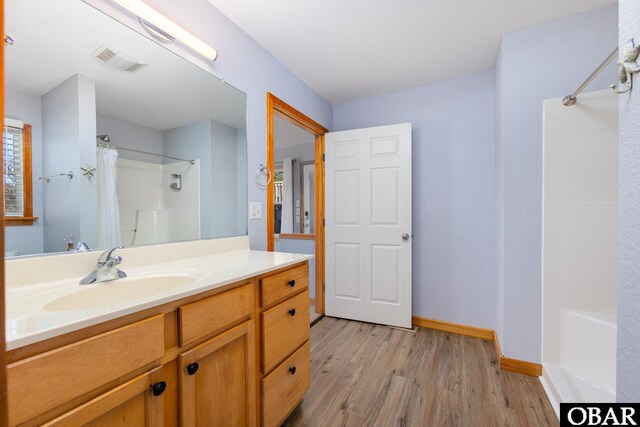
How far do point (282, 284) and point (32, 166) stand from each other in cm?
102

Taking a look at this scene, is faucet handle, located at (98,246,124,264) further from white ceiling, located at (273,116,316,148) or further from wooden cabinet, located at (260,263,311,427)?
white ceiling, located at (273,116,316,148)

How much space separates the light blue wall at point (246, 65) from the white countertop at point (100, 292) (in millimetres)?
593

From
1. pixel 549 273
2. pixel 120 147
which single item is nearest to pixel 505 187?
pixel 549 273

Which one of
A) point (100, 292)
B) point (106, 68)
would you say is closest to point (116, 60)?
point (106, 68)

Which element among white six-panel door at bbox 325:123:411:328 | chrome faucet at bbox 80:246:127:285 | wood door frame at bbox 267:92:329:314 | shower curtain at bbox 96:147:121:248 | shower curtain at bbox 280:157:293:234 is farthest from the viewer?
shower curtain at bbox 280:157:293:234

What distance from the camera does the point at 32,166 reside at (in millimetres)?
944

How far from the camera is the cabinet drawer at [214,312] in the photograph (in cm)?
85

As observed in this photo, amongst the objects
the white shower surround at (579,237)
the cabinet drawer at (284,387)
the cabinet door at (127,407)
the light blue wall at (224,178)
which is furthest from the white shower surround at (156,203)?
the white shower surround at (579,237)

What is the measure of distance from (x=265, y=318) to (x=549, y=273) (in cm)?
180

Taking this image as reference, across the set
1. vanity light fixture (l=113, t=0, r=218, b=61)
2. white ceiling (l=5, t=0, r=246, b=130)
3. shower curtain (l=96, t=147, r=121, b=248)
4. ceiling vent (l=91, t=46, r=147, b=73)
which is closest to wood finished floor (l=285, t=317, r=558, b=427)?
shower curtain (l=96, t=147, r=121, b=248)

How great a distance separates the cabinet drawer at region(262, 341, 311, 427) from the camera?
3.85 feet

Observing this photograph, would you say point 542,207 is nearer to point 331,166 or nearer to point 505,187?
point 505,187

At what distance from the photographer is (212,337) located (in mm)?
940

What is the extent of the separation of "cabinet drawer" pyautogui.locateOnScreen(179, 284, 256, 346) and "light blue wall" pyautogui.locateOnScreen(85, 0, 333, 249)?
31.2 inches
